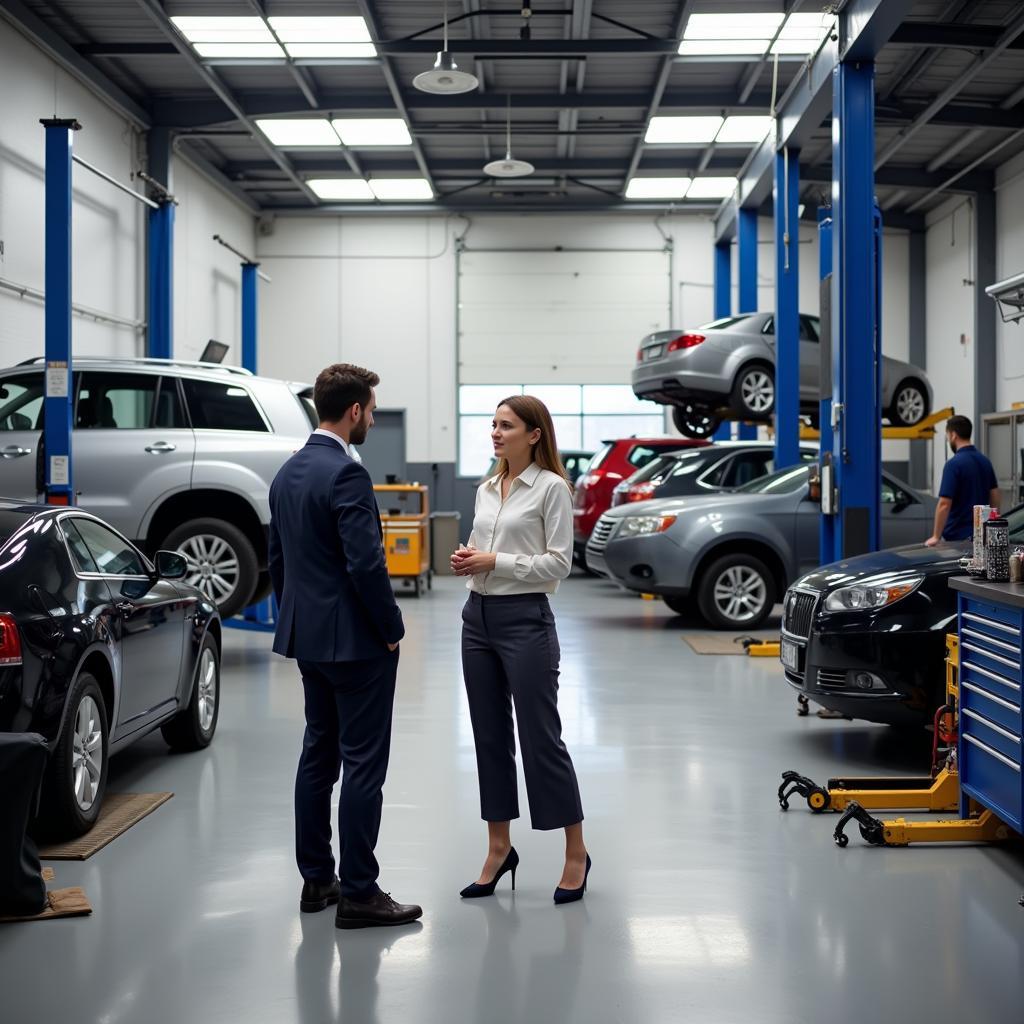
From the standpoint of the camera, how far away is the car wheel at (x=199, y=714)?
5.89 meters

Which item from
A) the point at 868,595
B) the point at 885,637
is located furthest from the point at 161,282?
the point at 885,637

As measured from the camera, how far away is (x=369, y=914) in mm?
3508

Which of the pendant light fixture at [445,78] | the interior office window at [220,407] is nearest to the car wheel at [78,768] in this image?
the interior office window at [220,407]

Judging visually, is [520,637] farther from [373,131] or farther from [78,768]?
[373,131]

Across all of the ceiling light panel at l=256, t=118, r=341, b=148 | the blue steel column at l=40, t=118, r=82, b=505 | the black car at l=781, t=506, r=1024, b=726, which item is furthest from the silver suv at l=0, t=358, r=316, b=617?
the ceiling light panel at l=256, t=118, r=341, b=148

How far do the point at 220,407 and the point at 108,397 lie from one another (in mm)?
835

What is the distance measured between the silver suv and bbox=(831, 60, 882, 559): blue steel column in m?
3.93

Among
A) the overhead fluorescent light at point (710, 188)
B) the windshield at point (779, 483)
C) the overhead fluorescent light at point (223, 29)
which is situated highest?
the overhead fluorescent light at point (710, 188)

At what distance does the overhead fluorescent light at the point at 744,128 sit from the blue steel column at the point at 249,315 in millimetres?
6447

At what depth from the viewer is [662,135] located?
16.5m

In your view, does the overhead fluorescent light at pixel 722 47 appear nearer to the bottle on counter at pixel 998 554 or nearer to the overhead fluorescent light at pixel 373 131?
the overhead fluorescent light at pixel 373 131

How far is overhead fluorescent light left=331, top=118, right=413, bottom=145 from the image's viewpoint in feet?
51.5

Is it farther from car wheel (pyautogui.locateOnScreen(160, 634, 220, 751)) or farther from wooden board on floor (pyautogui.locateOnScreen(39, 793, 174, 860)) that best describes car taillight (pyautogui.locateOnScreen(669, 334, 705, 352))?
wooden board on floor (pyautogui.locateOnScreen(39, 793, 174, 860))

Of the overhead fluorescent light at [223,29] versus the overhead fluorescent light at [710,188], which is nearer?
the overhead fluorescent light at [223,29]
